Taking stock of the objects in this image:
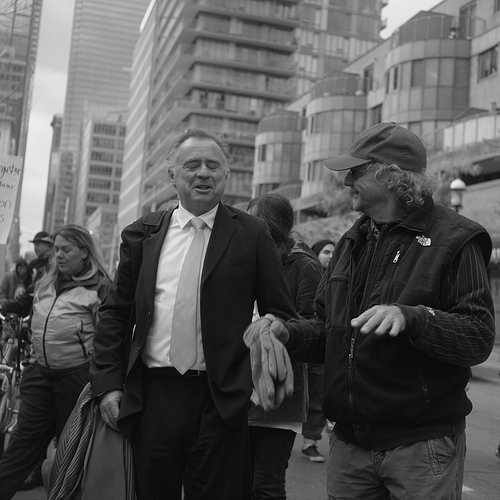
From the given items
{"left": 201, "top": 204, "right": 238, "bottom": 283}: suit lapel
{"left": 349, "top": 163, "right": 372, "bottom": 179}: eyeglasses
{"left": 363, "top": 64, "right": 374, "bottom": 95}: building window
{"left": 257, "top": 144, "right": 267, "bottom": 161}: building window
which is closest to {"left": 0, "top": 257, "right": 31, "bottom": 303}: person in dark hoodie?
{"left": 201, "top": 204, "right": 238, "bottom": 283}: suit lapel

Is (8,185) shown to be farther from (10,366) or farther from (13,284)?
(13,284)

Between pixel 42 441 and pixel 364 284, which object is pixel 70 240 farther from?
pixel 364 284

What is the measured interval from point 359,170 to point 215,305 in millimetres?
824

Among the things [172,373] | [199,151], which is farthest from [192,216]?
[172,373]

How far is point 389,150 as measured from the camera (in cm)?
287

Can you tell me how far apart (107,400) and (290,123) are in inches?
2181

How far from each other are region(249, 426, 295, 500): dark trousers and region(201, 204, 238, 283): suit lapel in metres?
1.36

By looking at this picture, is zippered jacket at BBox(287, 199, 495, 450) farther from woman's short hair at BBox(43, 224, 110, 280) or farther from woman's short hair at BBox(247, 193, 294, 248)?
woman's short hair at BBox(43, 224, 110, 280)

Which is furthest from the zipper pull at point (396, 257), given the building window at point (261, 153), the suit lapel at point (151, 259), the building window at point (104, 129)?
the building window at point (104, 129)

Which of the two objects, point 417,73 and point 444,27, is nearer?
point 444,27

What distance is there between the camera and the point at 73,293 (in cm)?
503

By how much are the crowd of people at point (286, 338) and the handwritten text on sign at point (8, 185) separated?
3565 mm

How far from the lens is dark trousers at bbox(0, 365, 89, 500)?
481 cm

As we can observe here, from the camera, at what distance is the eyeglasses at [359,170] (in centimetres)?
291
